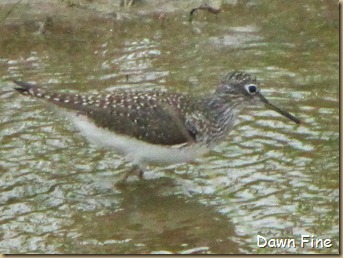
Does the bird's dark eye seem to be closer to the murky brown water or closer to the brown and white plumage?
the murky brown water

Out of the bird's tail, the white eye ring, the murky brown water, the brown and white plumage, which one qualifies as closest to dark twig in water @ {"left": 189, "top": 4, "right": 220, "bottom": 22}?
the murky brown water

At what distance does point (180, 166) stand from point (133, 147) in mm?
886

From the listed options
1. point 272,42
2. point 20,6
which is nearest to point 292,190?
point 272,42

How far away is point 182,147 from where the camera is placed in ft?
31.1

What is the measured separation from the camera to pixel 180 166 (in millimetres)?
10195

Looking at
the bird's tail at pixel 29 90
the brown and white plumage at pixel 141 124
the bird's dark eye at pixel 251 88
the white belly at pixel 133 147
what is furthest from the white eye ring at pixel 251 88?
the bird's tail at pixel 29 90

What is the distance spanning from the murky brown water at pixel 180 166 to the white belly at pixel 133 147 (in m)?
0.35

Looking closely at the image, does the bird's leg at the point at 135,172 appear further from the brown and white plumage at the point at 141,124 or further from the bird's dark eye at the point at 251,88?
the bird's dark eye at the point at 251,88

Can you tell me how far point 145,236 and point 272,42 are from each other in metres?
5.32

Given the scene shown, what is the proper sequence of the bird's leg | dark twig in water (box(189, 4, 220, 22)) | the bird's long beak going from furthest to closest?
dark twig in water (box(189, 4, 220, 22)), the bird's long beak, the bird's leg

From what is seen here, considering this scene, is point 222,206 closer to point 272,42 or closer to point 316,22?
point 272,42

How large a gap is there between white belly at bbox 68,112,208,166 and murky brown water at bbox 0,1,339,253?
35 centimetres

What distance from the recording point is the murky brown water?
8648 millimetres

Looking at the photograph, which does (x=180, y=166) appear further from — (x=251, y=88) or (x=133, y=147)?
(x=251, y=88)
